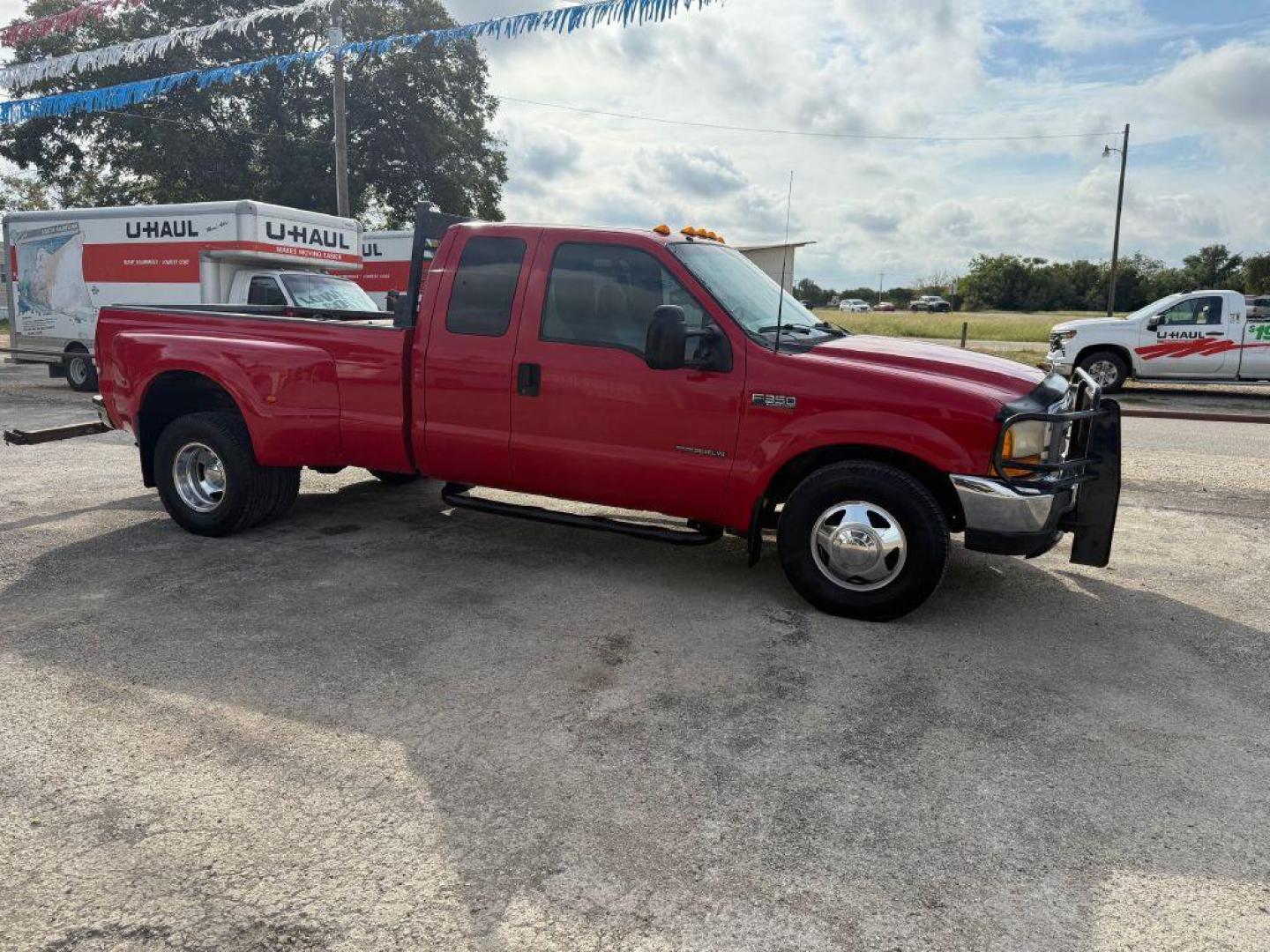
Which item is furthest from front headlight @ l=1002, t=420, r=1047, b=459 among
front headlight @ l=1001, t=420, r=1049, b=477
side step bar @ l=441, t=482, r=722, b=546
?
side step bar @ l=441, t=482, r=722, b=546

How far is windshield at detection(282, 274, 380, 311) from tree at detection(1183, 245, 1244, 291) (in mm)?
68804

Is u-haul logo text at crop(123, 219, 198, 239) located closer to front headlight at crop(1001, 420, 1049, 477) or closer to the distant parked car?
front headlight at crop(1001, 420, 1049, 477)

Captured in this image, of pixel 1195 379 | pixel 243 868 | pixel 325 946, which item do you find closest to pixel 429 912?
pixel 325 946

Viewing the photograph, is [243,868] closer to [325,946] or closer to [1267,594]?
[325,946]

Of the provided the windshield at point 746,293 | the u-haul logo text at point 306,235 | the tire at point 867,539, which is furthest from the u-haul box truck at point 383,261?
the tire at point 867,539

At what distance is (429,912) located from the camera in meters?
2.41

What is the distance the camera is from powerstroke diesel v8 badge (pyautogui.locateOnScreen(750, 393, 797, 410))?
4555 mm

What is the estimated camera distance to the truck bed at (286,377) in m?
5.45

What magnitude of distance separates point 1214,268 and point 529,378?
259ft

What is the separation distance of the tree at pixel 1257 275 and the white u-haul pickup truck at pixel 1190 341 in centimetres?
5523

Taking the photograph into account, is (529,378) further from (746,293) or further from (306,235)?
(306,235)

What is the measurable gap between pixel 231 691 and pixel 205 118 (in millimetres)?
30737

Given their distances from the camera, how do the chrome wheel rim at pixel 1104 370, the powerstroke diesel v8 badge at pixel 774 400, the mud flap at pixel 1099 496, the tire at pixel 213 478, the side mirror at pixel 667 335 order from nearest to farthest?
→ the side mirror at pixel 667 335
the powerstroke diesel v8 badge at pixel 774 400
the mud flap at pixel 1099 496
the tire at pixel 213 478
the chrome wheel rim at pixel 1104 370

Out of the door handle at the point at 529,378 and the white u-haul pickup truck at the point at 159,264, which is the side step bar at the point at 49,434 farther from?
the white u-haul pickup truck at the point at 159,264
